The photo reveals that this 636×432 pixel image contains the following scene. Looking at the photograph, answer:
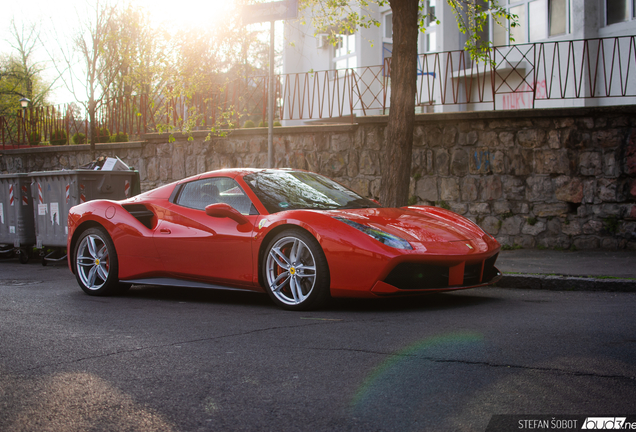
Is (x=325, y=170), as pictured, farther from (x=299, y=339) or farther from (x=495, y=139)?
(x=299, y=339)

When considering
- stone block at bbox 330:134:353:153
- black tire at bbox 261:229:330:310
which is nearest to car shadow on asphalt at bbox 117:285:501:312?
black tire at bbox 261:229:330:310

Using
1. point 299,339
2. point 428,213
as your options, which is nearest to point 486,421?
point 299,339

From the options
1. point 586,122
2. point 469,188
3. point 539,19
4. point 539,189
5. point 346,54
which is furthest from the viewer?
point 346,54

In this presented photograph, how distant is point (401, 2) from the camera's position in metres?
8.17

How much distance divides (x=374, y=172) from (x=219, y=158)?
11.0 feet

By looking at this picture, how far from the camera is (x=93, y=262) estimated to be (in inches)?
264

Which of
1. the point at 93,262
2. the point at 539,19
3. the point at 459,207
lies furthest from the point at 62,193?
the point at 539,19

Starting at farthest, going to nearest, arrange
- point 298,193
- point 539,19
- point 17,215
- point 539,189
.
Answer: point 539,19
point 17,215
point 539,189
point 298,193

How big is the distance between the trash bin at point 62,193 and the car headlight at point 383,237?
254 inches

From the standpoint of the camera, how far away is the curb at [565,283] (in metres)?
6.30

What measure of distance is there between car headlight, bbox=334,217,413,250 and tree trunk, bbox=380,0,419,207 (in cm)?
337

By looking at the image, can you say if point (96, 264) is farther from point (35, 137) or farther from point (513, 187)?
point (35, 137)

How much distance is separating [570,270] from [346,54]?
61.6 feet

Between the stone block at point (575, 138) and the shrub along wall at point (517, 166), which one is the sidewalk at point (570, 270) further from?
the stone block at point (575, 138)
